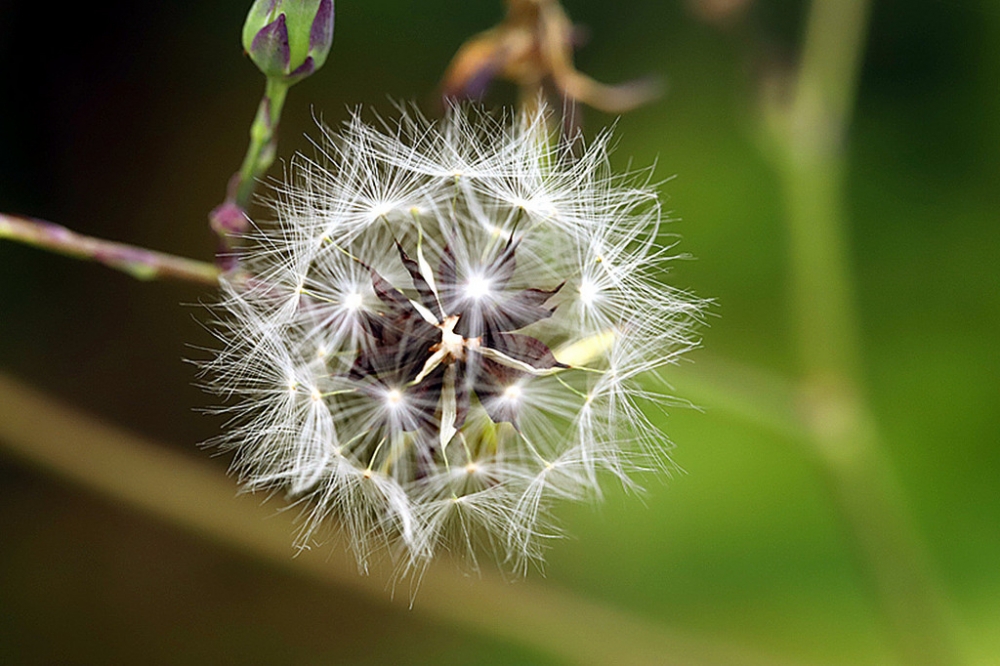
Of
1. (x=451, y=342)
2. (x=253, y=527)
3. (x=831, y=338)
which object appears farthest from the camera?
(x=253, y=527)

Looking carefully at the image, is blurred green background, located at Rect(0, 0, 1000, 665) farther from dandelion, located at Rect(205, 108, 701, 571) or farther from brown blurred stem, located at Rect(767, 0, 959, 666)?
dandelion, located at Rect(205, 108, 701, 571)

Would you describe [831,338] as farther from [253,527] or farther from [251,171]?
[253,527]

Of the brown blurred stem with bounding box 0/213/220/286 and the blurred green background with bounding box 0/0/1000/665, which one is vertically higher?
the blurred green background with bounding box 0/0/1000/665

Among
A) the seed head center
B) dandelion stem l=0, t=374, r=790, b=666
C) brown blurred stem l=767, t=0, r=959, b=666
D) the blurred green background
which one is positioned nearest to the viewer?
the seed head center

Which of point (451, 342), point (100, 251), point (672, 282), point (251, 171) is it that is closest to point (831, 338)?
point (672, 282)

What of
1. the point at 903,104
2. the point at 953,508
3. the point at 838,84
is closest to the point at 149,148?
the point at 838,84

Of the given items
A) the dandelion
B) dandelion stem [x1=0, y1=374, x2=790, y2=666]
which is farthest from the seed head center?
dandelion stem [x1=0, y1=374, x2=790, y2=666]

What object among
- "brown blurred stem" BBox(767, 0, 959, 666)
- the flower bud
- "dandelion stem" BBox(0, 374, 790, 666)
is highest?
"brown blurred stem" BBox(767, 0, 959, 666)
